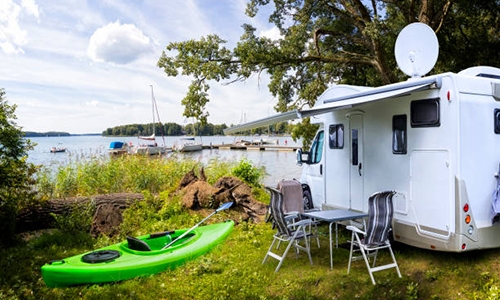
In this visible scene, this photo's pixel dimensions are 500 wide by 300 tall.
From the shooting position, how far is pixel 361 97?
20.2ft

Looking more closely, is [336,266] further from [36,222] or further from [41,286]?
[36,222]

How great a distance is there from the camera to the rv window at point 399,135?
18.5ft

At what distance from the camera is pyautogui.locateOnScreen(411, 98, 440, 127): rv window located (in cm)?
515

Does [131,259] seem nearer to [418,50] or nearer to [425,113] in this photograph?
[425,113]

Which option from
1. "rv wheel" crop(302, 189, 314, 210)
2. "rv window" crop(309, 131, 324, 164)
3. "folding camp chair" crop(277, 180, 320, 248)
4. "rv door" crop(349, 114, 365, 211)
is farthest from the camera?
"rv wheel" crop(302, 189, 314, 210)

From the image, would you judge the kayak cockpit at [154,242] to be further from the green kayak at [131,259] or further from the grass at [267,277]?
the grass at [267,277]

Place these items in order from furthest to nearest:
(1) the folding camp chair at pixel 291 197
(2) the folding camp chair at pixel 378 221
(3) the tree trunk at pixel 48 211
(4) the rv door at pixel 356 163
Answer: (3) the tree trunk at pixel 48 211 < (1) the folding camp chair at pixel 291 197 < (4) the rv door at pixel 356 163 < (2) the folding camp chair at pixel 378 221

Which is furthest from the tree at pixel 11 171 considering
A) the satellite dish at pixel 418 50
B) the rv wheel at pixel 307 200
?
the satellite dish at pixel 418 50

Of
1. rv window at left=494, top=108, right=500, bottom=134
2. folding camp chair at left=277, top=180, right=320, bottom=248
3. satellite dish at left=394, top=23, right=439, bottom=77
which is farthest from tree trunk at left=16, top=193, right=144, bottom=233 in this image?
rv window at left=494, top=108, right=500, bottom=134

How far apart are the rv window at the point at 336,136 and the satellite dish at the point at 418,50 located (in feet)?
4.90

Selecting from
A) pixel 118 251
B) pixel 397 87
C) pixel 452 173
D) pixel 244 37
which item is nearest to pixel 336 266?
pixel 452 173

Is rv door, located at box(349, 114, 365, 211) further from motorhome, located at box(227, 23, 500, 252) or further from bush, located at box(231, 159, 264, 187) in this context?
bush, located at box(231, 159, 264, 187)

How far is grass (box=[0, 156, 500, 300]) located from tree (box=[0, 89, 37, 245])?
0.49 meters

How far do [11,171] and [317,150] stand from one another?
5.78 m
